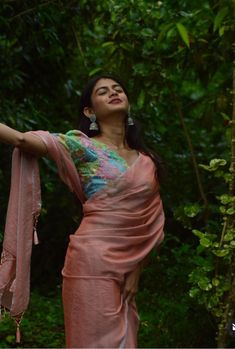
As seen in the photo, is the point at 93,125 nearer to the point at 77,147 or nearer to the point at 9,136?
the point at 77,147

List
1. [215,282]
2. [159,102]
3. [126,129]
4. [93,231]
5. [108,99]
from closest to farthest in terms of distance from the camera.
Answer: [93,231] → [108,99] → [126,129] → [215,282] → [159,102]

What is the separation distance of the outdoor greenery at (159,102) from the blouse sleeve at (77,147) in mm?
680

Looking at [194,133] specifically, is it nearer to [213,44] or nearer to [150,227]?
[213,44]

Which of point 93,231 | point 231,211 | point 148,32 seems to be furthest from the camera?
point 148,32

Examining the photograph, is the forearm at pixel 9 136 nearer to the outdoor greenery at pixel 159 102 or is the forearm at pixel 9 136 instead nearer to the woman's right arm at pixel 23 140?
the woman's right arm at pixel 23 140

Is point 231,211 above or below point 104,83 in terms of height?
below

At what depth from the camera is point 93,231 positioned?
2574 millimetres

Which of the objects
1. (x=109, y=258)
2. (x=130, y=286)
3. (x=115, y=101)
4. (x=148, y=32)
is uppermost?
(x=148, y=32)

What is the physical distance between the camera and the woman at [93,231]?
8.16 feet

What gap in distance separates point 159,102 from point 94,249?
88.1 inches

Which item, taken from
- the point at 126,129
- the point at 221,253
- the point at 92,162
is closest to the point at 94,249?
the point at 92,162

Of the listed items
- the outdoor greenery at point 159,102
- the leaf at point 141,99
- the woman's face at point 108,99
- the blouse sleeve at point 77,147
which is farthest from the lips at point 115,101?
the leaf at point 141,99

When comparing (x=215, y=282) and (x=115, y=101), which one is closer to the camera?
(x=115, y=101)

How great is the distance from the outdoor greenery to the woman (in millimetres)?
527
